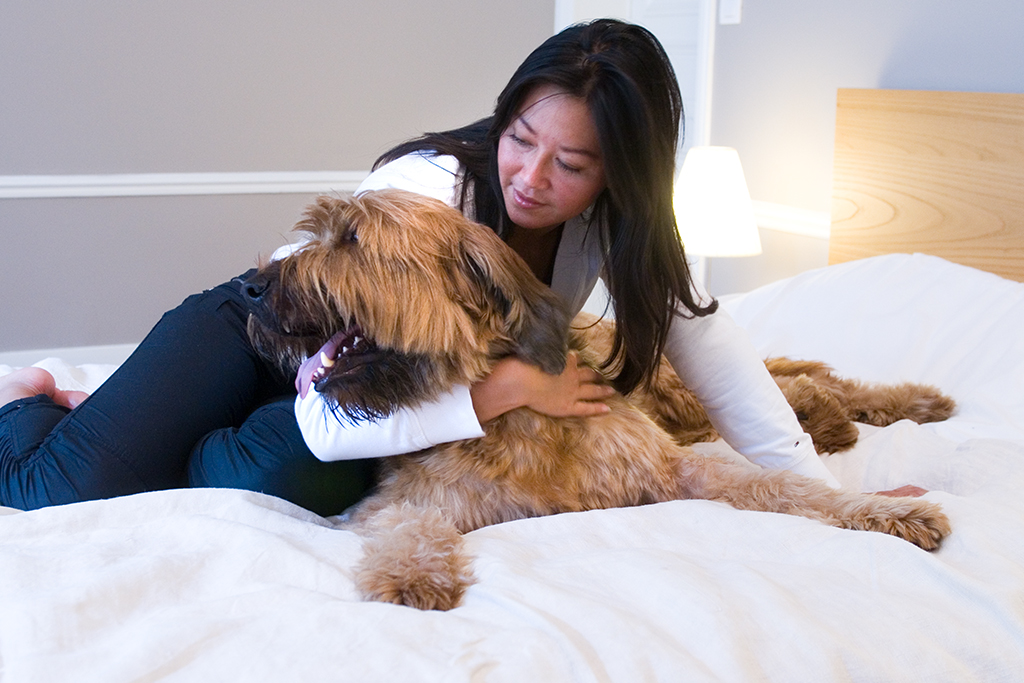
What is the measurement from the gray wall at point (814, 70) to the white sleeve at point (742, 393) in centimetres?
145

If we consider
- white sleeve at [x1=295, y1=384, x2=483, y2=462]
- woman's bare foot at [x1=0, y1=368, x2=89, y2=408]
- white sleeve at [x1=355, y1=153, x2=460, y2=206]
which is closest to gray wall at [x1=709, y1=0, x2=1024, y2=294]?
white sleeve at [x1=355, y1=153, x2=460, y2=206]

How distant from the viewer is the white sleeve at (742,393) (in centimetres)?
188

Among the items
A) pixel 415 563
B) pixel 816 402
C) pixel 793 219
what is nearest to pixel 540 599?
pixel 415 563

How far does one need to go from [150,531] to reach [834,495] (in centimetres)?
123

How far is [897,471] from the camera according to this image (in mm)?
2041

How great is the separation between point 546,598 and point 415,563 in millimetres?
239

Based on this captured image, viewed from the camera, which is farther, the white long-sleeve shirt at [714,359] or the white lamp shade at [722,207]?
the white lamp shade at [722,207]

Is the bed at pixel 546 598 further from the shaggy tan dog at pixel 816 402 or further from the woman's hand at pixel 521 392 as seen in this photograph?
the shaggy tan dog at pixel 816 402

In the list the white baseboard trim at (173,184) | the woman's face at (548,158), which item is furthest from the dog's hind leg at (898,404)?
the white baseboard trim at (173,184)

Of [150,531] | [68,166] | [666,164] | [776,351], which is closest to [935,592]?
[666,164]

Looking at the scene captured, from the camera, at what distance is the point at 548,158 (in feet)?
5.51

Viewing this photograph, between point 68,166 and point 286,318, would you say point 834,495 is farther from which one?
point 68,166

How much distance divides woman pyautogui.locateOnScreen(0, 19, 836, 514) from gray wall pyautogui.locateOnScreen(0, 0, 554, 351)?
264 centimetres

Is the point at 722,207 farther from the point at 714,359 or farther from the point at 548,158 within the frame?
the point at 548,158
